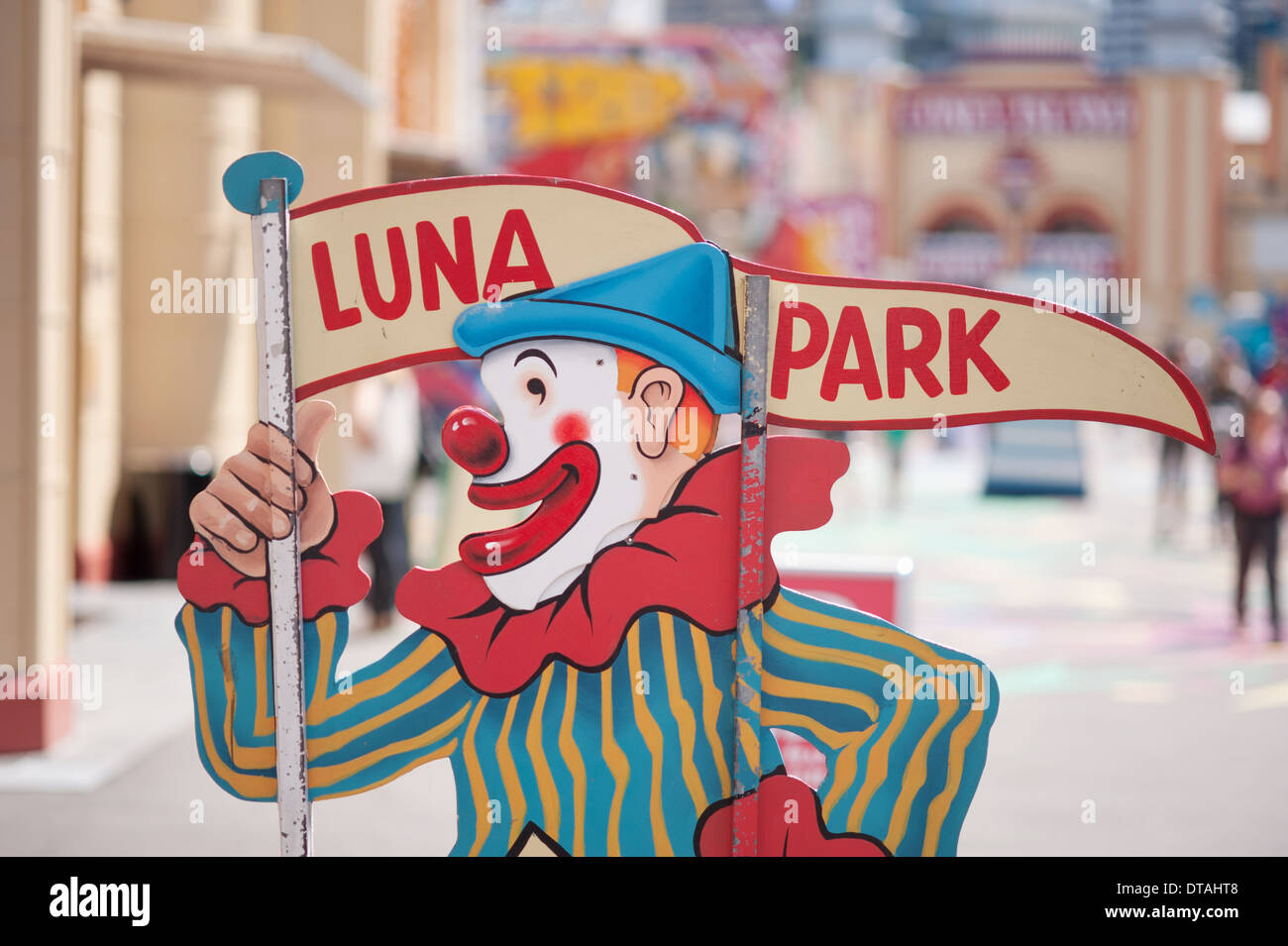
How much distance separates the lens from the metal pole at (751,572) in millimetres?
3568

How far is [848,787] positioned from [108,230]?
8.60 m

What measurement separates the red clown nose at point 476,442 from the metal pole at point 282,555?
1.36ft

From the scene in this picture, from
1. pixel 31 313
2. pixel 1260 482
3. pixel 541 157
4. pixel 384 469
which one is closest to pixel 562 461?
pixel 31 313

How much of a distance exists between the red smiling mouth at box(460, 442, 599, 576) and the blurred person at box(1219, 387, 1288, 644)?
697 cm

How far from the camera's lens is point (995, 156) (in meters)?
41.6

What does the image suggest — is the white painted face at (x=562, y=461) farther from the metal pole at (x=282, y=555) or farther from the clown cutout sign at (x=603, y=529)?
the metal pole at (x=282, y=555)

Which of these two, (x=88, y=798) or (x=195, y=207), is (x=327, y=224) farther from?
(x=195, y=207)

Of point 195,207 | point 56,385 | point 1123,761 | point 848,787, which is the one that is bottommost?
point 1123,761

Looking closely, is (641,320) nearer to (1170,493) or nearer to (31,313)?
(31,313)

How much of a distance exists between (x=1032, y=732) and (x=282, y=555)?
4.89 m

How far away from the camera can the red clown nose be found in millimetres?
3641

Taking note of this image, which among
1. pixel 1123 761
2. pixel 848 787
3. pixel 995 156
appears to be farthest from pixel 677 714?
pixel 995 156

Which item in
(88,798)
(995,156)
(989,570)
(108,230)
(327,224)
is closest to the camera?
(327,224)

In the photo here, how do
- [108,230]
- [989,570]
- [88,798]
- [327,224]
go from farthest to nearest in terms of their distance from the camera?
[989,570] → [108,230] → [88,798] → [327,224]
